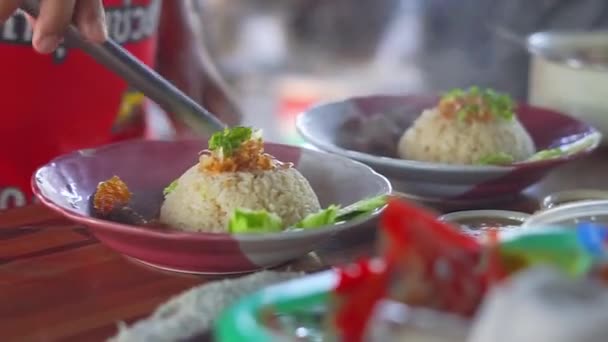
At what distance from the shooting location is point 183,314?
657 mm

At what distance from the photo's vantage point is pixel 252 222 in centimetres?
79

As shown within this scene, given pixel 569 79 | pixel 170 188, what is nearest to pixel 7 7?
pixel 170 188

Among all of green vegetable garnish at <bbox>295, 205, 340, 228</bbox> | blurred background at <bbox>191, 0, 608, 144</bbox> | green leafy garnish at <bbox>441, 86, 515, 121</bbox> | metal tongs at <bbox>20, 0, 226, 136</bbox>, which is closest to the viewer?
green vegetable garnish at <bbox>295, 205, 340, 228</bbox>

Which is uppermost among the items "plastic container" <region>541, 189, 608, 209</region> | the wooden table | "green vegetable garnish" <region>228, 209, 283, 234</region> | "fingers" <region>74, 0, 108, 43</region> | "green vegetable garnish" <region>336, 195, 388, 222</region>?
"fingers" <region>74, 0, 108, 43</region>

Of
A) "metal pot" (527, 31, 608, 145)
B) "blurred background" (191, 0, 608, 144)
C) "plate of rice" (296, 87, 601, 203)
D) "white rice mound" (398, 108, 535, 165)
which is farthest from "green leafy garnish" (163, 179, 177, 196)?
"blurred background" (191, 0, 608, 144)

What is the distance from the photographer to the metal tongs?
0.92 metres

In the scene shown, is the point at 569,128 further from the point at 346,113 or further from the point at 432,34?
the point at 432,34

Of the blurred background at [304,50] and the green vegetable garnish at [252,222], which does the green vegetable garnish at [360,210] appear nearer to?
the green vegetable garnish at [252,222]

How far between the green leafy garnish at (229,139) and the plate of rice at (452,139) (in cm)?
19

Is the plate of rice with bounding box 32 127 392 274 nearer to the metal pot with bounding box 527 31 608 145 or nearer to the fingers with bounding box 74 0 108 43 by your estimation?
the fingers with bounding box 74 0 108 43

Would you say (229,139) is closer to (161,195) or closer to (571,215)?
(161,195)

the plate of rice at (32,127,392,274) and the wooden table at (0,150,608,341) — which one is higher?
the plate of rice at (32,127,392,274)

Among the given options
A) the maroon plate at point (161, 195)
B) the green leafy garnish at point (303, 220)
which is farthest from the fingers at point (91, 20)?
the green leafy garnish at point (303, 220)

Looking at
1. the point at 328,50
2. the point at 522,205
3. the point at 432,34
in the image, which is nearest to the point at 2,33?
the point at 522,205
